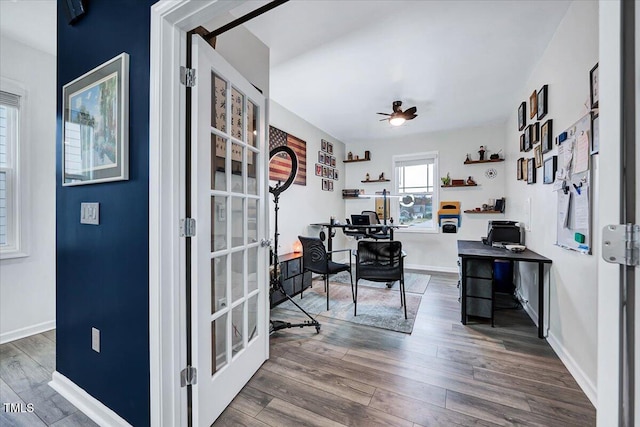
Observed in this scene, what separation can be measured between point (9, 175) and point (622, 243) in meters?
3.91

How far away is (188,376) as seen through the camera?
134 cm

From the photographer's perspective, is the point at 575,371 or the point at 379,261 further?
the point at 379,261

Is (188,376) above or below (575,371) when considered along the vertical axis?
above

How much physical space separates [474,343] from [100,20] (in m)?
3.47

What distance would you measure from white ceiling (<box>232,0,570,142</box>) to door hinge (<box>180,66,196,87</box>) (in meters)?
1.04

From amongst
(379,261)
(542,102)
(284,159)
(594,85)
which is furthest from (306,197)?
(594,85)

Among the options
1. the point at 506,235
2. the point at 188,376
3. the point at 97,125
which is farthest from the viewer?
the point at 506,235

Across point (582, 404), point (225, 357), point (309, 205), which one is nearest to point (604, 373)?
point (582, 404)

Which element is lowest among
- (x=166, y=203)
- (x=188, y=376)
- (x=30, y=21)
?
→ (x=188, y=376)

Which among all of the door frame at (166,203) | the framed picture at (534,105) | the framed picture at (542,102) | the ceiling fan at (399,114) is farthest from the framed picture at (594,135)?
the ceiling fan at (399,114)

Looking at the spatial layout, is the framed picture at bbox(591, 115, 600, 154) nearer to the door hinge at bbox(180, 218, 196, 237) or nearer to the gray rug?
the door hinge at bbox(180, 218, 196, 237)

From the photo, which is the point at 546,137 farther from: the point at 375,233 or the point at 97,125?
the point at 97,125

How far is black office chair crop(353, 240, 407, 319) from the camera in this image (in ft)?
9.48

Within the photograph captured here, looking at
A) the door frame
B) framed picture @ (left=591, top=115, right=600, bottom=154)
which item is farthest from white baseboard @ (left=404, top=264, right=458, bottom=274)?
the door frame
